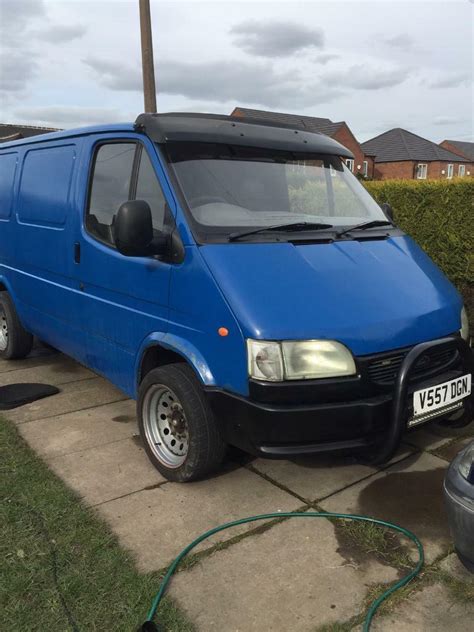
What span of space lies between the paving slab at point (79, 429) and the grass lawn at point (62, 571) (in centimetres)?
51

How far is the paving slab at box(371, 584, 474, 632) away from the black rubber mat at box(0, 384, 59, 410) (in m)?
3.34

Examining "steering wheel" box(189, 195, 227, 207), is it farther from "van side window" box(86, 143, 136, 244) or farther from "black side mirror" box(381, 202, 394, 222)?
"black side mirror" box(381, 202, 394, 222)

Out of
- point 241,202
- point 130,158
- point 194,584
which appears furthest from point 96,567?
point 130,158

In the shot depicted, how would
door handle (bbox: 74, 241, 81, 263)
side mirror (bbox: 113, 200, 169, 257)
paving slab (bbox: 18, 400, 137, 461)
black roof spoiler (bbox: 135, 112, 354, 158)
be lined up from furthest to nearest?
1. door handle (bbox: 74, 241, 81, 263)
2. paving slab (bbox: 18, 400, 137, 461)
3. black roof spoiler (bbox: 135, 112, 354, 158)
4. side mirror (bbox: 113, 200, 169, 257)

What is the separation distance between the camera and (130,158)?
346 cm

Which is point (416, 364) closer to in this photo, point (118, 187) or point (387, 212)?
point (387, 212)

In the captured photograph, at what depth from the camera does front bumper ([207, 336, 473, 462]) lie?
104 inches

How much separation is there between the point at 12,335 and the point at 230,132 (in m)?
3.37

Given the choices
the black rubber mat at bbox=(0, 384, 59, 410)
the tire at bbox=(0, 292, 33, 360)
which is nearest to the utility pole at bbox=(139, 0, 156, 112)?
the tire at bbox=(0, 292, 33, 360)

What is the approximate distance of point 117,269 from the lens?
3.48 meters

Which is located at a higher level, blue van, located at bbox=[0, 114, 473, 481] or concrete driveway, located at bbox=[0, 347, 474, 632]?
blue van, located at bbox=[0, 114, 473, 481]

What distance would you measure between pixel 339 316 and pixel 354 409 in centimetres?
48

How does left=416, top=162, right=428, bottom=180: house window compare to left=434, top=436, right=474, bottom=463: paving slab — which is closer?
left=434, top=436, right=474, bottom=463: paving slab

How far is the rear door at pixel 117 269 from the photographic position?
319 centimetres
